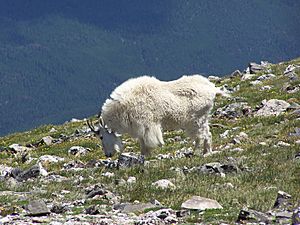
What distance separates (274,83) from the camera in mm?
32625

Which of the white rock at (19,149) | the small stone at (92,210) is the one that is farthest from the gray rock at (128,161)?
the white rock at (19,149)

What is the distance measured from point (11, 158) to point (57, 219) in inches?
577

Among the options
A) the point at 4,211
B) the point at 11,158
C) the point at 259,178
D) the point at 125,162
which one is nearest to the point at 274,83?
the point at 11,158

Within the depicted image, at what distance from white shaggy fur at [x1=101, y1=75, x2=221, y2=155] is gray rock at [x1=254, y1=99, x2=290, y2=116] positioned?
4.43m

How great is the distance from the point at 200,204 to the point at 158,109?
8.88 meters

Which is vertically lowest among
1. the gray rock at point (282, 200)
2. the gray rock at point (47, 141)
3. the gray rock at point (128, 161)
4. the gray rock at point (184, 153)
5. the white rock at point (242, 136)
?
the gray rock at point (282, 200)

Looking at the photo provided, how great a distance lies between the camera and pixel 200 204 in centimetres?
1126

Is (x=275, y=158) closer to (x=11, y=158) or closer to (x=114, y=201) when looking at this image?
(x=114, y=201)

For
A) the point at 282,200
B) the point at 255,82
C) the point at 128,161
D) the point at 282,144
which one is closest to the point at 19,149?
the point at 128,161

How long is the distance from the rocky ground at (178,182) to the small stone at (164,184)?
0.02 metres

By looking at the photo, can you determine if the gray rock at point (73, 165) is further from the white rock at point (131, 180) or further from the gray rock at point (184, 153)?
the white rock at point (131, 180)

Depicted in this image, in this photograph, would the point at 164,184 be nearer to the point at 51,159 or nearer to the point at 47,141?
the point at 51,159

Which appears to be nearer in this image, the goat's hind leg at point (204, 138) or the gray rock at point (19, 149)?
the goat's hind leg at point (204, 138)

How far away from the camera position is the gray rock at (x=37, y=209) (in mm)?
11186
